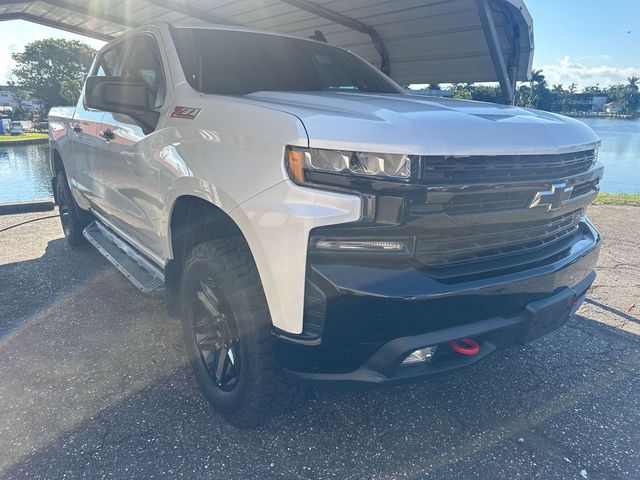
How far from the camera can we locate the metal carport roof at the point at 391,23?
532 cm

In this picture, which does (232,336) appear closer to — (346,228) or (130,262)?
(346,228)

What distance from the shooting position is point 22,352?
295 cm

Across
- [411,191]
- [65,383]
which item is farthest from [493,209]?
[65,383]

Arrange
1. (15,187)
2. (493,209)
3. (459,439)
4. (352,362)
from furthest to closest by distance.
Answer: (15,187), (459,439), (493,209), (352,362)

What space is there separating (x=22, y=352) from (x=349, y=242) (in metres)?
2.55

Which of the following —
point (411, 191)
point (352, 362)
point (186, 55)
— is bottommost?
point (352, 362)

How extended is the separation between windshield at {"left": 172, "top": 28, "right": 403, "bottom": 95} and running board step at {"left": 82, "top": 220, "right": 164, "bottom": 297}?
1241 millimetres

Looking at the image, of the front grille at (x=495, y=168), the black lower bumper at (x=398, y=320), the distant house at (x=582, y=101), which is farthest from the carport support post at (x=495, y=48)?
the distant house at (x=582, y=101)

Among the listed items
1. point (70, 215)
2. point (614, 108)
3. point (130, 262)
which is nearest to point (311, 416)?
point (130, 262)

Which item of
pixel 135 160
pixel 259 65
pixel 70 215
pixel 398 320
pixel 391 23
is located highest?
pixel 391 23

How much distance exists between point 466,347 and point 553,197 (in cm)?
78

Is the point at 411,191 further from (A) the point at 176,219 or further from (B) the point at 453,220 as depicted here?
(A) the point at 176,219

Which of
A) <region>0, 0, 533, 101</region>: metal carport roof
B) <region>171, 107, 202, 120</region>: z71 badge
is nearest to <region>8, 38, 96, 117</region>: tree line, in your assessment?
<region>0, 0, 533, 101</region>: metal carport roof

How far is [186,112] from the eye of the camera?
2.33m
